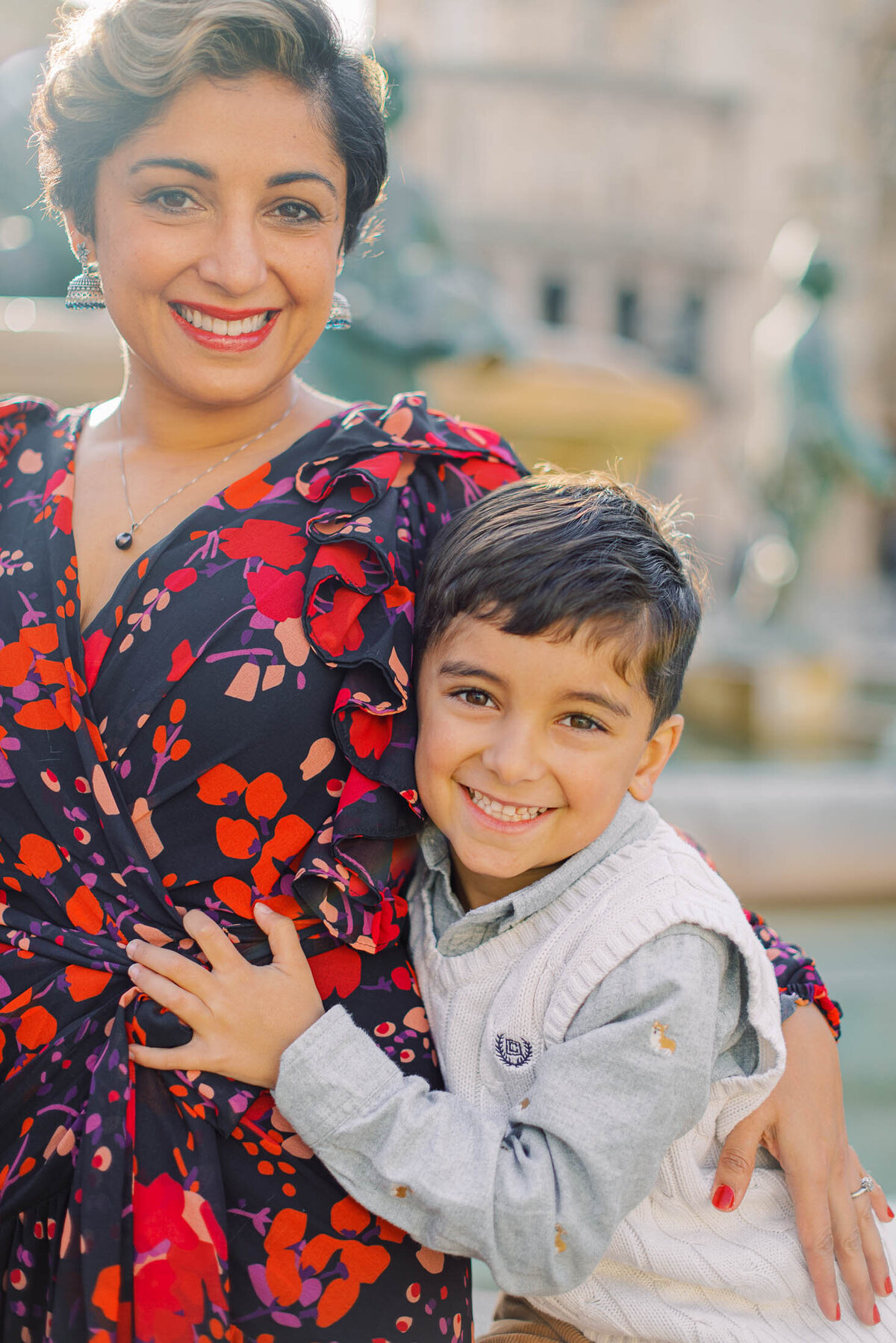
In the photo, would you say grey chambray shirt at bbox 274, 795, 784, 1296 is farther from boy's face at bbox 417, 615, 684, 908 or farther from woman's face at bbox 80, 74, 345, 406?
woman's face at bbox 80, 74, 345, 406

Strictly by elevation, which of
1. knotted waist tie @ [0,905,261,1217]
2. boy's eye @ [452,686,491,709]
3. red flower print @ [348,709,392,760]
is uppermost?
boy's eye @ [452,686,491,709]

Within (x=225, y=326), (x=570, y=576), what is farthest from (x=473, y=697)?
(x=225, y=326)

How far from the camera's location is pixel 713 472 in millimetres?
20844

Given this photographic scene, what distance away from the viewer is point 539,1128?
42.2 inches

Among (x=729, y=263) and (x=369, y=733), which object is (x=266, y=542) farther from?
(x=729, y=263)

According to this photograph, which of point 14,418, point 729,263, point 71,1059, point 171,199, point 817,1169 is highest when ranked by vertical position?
point 729,263

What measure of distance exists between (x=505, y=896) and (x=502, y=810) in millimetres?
125

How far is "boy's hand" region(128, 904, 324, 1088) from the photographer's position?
3.64 ft

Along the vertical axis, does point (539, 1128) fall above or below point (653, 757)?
below

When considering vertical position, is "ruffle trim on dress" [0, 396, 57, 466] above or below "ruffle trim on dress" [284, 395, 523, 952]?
above

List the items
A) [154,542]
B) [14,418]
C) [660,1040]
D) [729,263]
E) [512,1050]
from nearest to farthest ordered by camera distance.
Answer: [660,1040] → [512,1050] → [154,542] → [14,418] → [729,263]

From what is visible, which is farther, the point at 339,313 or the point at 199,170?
the point at 339,313

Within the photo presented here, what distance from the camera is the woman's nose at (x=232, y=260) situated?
118 cm

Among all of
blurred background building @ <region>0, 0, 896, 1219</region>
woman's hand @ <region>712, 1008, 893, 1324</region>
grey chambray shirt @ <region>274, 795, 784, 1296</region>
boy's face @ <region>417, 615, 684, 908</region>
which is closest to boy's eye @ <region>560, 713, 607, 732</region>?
boy's face @ <region>417, 615, 684, 908</region>
